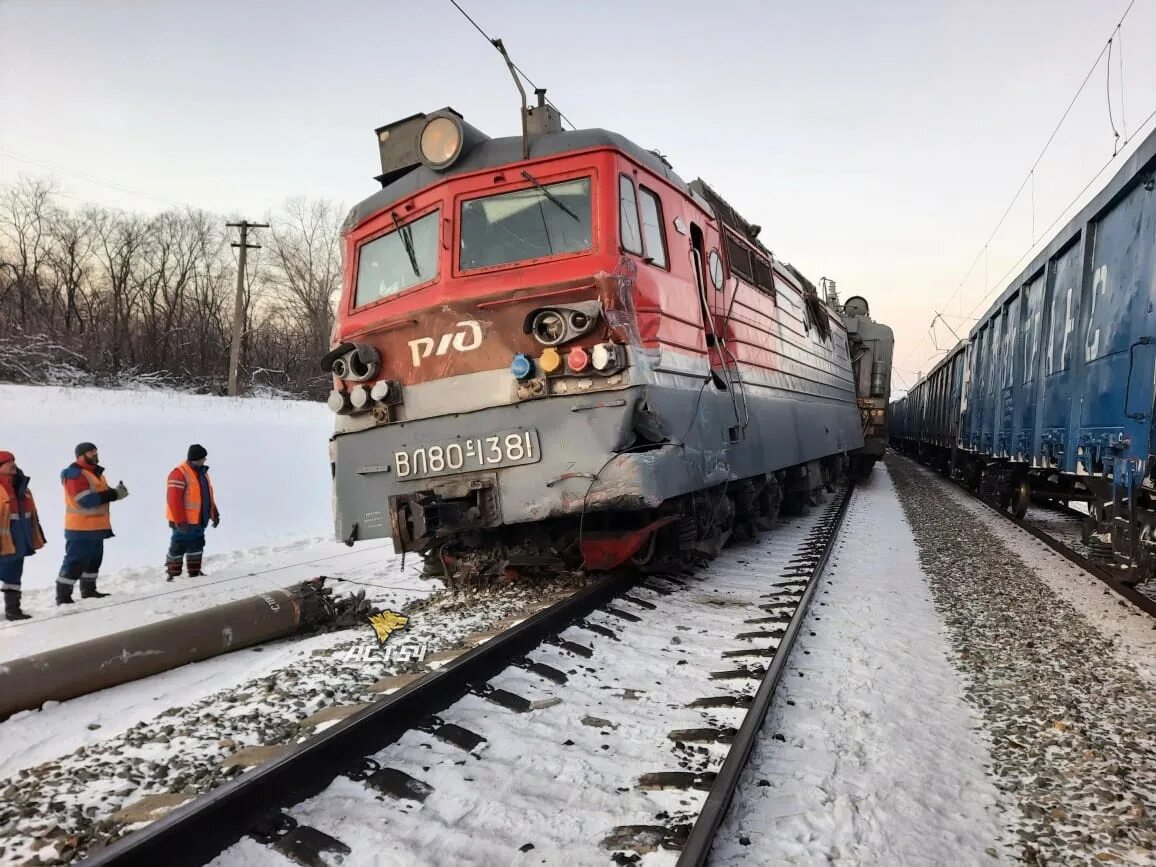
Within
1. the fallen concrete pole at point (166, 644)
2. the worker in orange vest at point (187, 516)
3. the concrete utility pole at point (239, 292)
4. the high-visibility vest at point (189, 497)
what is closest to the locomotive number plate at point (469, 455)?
the fallen concrete pole at point (166, 644)

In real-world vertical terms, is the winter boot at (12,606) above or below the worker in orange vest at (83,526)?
below

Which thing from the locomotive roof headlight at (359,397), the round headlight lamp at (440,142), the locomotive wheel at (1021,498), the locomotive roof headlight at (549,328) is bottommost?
the locomotive wheel at (1021,498)

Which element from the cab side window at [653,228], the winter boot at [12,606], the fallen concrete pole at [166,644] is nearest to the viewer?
the fallen concrete pole at [166,644]

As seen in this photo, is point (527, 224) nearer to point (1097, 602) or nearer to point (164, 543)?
point (1097, 602)

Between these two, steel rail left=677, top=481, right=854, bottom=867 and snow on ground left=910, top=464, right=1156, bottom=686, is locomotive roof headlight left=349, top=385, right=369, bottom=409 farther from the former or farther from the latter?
snow on ground left=910, top=464, right=1156, bottom=686

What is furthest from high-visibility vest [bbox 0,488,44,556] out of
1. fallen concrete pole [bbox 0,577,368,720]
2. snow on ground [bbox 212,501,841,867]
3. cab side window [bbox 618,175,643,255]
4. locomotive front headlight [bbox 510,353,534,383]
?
cab side window [bbox 618,175,643,255]

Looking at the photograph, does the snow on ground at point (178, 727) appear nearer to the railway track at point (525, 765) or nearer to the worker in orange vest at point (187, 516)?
the railway track at point (525, 765)

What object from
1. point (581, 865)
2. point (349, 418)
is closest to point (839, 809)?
point (581, 865)

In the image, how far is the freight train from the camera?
17.6 feet

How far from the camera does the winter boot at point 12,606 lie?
20.3ft

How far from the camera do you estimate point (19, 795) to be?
245cm

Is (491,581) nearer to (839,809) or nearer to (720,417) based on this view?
(720,417)

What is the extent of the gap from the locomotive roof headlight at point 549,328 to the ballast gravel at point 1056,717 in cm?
288

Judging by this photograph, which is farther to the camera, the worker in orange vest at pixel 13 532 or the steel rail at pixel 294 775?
the worker in orange vest at pixel 13 532
